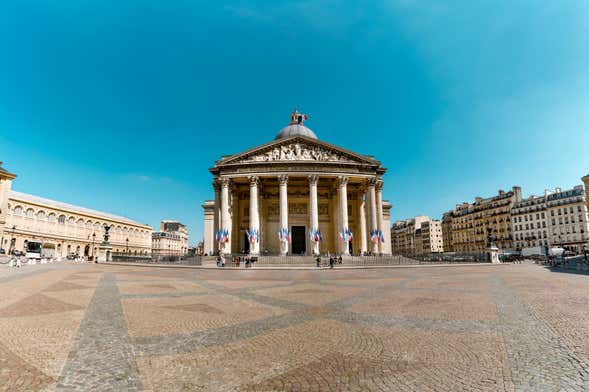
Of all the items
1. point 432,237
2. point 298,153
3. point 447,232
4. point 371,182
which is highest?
point 298,153

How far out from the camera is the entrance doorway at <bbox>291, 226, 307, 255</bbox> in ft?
162

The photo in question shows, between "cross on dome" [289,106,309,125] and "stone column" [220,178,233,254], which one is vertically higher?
"cross on dome" [289,106,309,125]

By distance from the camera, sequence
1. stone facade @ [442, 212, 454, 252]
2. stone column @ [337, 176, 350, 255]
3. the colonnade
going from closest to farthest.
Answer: the colonnade < stone column @ [337, 176, 350, 255] < stone facade @ [442, 212, 454, 252]

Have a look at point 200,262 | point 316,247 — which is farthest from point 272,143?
point 200,262

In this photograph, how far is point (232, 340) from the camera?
5664 mm

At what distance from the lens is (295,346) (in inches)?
209

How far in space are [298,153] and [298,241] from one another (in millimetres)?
14199

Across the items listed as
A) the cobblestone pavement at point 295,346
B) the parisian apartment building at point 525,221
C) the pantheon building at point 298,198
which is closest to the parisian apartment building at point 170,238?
the pantheon building at point 298,198

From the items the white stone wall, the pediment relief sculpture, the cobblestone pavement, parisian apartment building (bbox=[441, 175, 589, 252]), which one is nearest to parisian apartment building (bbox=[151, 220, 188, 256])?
the white stone wall

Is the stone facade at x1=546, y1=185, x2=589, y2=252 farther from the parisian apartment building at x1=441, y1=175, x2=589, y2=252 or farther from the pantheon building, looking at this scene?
the pantheon building

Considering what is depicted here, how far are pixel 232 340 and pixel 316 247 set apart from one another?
35008mm

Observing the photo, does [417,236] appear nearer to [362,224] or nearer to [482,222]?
[482,222]

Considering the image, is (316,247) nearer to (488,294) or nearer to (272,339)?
(488,294)

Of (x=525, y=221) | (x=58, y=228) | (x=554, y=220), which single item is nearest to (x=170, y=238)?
(x=58, y=228)
